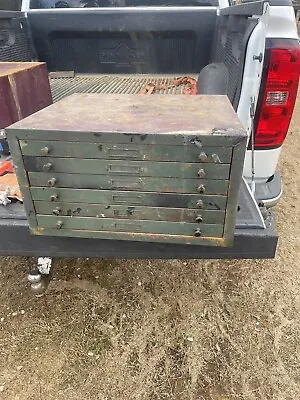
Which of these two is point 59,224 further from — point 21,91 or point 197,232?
point 21,91

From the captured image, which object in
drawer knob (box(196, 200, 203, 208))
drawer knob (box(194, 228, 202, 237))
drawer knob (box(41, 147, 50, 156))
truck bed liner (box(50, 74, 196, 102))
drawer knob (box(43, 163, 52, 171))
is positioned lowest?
truck bed liner (box(50, 74, 196, 102))

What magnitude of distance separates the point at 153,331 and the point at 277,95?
54.6 inches

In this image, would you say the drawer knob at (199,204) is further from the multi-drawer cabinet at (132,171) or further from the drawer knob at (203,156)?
the drawer knob at (203,156)

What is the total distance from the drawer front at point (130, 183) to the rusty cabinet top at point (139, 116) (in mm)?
164

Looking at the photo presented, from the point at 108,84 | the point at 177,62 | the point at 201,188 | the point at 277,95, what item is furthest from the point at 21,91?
the point at 177,62

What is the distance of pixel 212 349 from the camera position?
2125mm

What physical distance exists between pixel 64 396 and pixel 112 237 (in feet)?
2.95

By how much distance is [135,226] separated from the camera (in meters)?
1.46

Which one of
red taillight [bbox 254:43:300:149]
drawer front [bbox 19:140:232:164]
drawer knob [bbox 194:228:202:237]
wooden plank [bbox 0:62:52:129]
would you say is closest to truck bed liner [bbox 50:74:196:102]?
wooden plank [bbox 0:62:52:129]

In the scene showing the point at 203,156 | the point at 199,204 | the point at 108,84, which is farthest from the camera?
the point at 108,84

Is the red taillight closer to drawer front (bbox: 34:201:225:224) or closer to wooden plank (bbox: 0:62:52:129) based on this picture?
drawer front (bbox: 34:201:225:224)

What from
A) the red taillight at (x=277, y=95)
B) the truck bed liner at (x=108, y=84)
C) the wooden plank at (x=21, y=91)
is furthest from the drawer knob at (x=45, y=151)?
the truck bed liner at (x=108, y=84)

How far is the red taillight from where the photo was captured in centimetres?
183

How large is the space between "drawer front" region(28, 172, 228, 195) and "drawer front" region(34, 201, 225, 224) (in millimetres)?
78
